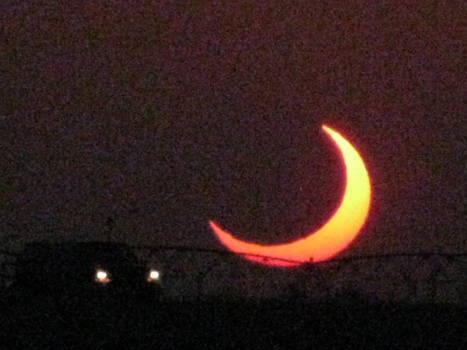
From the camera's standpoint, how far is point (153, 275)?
19.4m

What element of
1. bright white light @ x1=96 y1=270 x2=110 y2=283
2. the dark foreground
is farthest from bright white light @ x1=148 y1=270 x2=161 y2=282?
the dark foreground

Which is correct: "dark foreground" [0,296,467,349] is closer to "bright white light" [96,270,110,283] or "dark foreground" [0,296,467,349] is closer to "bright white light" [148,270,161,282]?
"bright white light" [148,270,161,282]

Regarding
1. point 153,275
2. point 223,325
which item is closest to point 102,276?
point 153,275

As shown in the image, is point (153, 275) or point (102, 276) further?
point (102, 276)

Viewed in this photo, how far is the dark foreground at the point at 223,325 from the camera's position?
13797 millimetres

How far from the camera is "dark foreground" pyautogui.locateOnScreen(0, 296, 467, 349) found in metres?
13.8

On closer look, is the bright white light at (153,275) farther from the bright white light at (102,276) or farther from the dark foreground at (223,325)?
the dark foreground at (223,325)

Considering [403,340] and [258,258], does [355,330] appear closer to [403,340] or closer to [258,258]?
[403,340]

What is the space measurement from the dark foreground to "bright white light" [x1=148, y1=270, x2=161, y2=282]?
159 cm

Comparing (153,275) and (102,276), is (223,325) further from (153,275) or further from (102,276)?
(102,276)

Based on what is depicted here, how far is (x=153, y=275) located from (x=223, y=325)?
448 cm

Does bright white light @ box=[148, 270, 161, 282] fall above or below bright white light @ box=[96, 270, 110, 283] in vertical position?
below

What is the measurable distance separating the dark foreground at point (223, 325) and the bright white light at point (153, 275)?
62.5 inches

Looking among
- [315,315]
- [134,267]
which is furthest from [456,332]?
[134,267]
